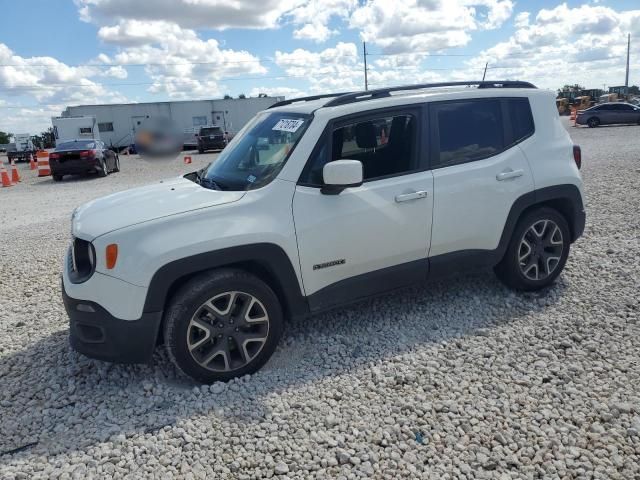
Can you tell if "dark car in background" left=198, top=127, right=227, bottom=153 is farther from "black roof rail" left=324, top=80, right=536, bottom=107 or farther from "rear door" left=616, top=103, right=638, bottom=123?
"black roof rail" left=324, top=80, right=536, bottom=107

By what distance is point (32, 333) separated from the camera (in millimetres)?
4695

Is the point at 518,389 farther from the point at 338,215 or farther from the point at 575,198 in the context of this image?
the point at 575,198

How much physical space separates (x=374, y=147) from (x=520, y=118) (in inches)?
58.9

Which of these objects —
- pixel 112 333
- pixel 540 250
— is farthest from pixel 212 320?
pixel 540 250

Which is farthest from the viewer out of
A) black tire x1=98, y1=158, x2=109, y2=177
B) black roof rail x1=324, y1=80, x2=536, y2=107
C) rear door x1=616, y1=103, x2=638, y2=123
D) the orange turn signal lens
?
rear door x1=616, y1=103, x2=638, y2=123

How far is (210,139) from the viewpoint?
29.8 m

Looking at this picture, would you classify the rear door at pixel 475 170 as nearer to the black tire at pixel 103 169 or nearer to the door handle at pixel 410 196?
the door handle at pixel 410 196

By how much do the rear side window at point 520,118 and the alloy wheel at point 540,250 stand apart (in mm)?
780

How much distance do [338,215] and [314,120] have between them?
0.74m

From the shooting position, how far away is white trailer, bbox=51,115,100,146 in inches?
1312

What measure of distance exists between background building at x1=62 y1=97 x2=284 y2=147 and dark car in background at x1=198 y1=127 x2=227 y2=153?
6842 mm

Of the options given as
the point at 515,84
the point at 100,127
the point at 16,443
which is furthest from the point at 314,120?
the point at 100,127

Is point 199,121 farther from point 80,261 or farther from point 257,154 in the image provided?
point 80,261

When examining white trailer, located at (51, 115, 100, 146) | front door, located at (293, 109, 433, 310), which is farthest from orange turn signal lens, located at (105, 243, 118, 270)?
white trailer, located at (51, 115, 100, 146)
